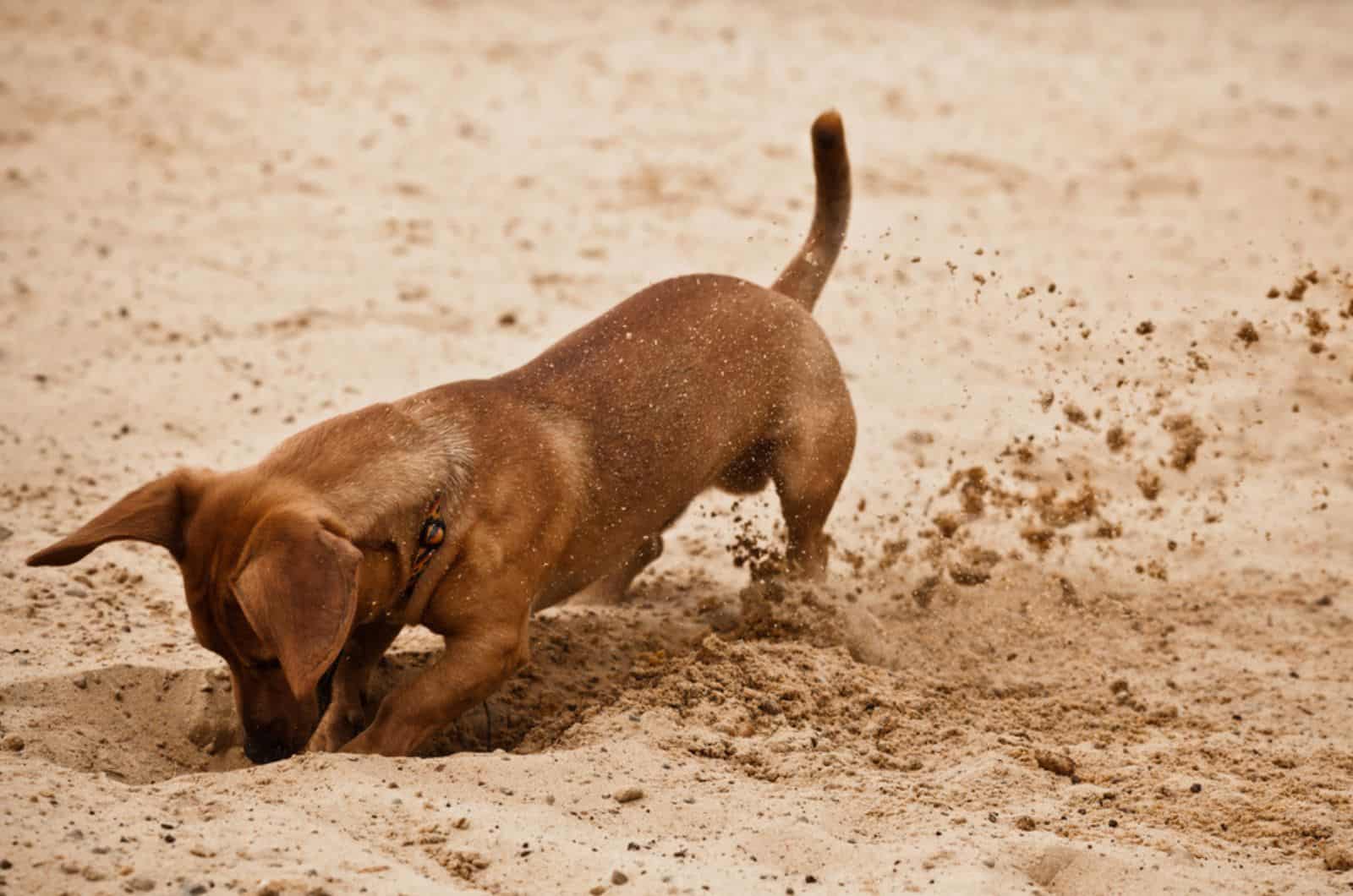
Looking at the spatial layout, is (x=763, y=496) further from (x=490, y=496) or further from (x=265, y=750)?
(x=265, y=750)

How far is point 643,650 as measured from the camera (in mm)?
5570

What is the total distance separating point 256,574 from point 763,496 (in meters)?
3.02

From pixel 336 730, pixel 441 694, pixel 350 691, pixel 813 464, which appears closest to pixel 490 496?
pixel 441 694

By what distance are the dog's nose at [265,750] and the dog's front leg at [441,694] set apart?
190mm

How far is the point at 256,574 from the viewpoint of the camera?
3.89 meters

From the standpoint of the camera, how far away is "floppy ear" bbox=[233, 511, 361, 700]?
3.78 metres

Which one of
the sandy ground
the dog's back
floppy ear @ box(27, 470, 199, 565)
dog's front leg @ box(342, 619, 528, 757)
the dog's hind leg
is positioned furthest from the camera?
the dog's hind leg

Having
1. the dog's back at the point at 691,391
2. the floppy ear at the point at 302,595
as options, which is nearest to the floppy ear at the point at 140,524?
the floppy ear at the point at 302,595

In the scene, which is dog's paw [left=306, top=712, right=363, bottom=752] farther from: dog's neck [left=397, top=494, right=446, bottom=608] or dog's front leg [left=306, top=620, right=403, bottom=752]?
dog's neck [left=397, top=494, right=446, bottom=608]

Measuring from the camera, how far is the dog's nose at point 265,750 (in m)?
→ 4.56

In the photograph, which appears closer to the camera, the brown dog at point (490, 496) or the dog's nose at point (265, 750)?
Answer: the brown dog at point (490, 496)

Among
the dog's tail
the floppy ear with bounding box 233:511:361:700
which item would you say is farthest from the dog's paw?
the dog's tail

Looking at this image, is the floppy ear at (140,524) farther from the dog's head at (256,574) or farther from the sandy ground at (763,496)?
the sandy ground at (763,496)

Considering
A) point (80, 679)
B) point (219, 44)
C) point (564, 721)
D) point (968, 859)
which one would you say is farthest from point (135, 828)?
point (219, 44)
